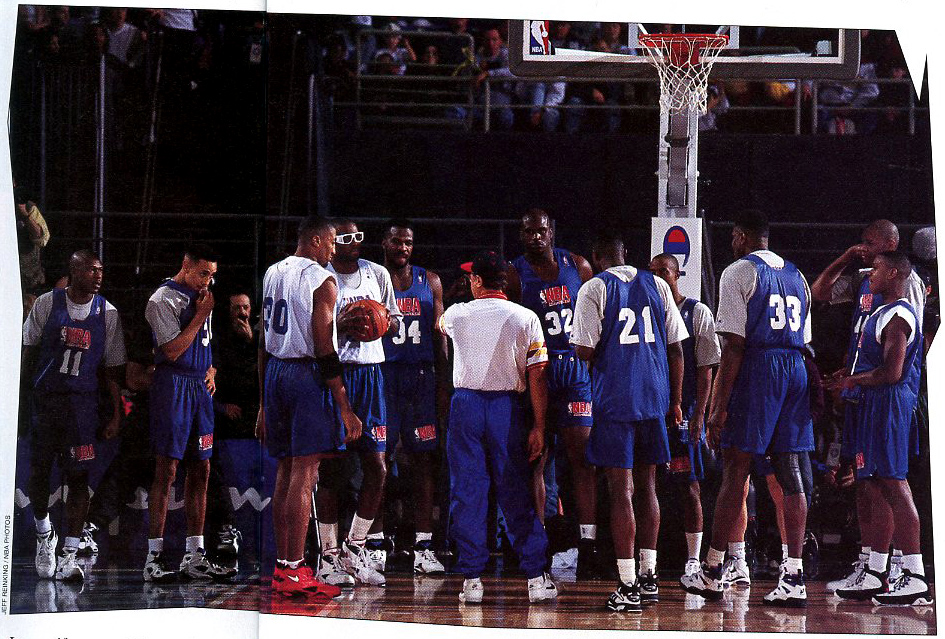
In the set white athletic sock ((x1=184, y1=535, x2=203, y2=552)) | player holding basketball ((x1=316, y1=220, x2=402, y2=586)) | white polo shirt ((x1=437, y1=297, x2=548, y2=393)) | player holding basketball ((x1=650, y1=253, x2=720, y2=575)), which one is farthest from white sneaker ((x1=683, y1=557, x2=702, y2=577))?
white athletic sock ((x1=184, y1=535, x2=203, y2=552))

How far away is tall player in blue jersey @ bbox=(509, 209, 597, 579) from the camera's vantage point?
351 cm

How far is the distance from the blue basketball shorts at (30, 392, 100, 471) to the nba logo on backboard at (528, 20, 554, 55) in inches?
94.1

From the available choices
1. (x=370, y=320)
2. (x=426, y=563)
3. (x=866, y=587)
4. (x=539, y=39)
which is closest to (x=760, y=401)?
(x=866, y=587)

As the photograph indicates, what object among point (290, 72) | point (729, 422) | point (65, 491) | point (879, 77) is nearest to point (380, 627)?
point (65, 491)

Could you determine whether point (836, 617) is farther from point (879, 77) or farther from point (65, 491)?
point (65, 491)

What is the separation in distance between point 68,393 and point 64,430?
0.15 metres

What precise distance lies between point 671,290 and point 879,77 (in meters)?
1.26

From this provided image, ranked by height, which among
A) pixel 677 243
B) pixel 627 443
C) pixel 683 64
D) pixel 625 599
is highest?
pixel 683 64

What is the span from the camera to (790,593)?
3.50 m

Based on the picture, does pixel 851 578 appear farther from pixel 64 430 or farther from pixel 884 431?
pixel 64 430

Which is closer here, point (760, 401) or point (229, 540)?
point (760, 401)

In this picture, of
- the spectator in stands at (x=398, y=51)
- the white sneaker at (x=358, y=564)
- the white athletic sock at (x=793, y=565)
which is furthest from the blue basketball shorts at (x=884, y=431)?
the spectator in stands at (x=398, y=51)

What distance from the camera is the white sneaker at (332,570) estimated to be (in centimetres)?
356

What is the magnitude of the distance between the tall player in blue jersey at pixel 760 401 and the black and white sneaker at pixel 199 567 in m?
1.97
